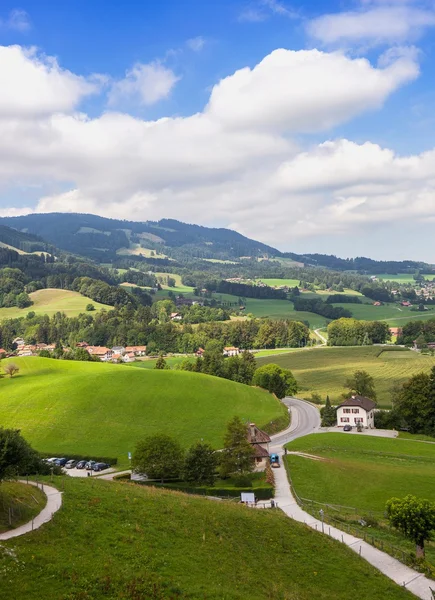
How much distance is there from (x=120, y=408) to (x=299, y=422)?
125 ft

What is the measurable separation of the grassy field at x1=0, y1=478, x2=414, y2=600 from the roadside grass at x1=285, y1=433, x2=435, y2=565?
808 cm

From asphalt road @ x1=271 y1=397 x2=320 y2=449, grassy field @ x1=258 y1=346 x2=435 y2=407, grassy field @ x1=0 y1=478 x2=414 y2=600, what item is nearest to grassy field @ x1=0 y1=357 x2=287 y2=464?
asphalt road @ x1=271 y1=397 x2=320 y2=449

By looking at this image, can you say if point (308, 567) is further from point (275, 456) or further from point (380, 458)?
point (380, 458)

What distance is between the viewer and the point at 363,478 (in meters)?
60.2

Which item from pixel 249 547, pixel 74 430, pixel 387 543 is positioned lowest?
pixel 74 430

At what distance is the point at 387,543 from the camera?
38.5 metres

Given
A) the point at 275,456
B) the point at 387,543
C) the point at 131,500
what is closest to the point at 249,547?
the point at 131,500

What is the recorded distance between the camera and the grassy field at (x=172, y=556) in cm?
2376

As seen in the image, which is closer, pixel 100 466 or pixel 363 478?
pixel 363 478

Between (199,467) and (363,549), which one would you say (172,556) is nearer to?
(363,549)

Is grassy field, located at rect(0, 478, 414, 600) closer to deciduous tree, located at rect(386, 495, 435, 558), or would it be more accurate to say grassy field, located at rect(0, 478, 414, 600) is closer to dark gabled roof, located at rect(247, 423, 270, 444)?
deciduous tree, located at rect(386, 495, 435, 558)

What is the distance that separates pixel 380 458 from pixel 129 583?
2301 inches

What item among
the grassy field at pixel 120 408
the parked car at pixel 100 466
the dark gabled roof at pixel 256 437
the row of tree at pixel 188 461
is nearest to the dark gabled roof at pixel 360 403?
the grassy field at pixel 120 408

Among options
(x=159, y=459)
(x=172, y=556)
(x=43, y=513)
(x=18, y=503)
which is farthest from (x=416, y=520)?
(x=159, y=459)
